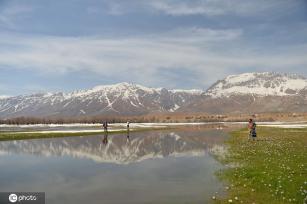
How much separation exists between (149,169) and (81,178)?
19.8 feet

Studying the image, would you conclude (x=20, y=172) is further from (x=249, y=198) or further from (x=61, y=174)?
→ (x=249, y=198)

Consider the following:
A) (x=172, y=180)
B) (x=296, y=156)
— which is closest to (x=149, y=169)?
(x=172, y=180)

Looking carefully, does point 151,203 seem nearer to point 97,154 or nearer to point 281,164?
point 281,164

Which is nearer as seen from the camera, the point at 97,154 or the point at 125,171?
the point at 125,171

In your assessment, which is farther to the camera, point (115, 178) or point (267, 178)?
point (115, 178)

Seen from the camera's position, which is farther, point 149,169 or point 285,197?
point 149,169

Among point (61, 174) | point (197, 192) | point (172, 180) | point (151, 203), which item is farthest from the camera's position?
point (61, 174)

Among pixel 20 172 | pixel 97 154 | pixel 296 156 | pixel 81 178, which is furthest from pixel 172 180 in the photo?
pixel 97 154

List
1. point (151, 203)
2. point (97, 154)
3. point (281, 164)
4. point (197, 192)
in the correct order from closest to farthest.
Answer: point (151, 203)
point (197, 192)
point (281, 164)
point (97, 154)

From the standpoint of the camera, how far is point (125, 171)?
29.1 metres

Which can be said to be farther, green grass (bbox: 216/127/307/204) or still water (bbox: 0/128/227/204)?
still water (bbox: 0/128/227/204)

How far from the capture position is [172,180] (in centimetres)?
2503

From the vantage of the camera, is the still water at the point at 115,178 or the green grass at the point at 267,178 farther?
the still water at the point at 115,178

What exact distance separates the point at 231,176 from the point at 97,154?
62.4 feet
